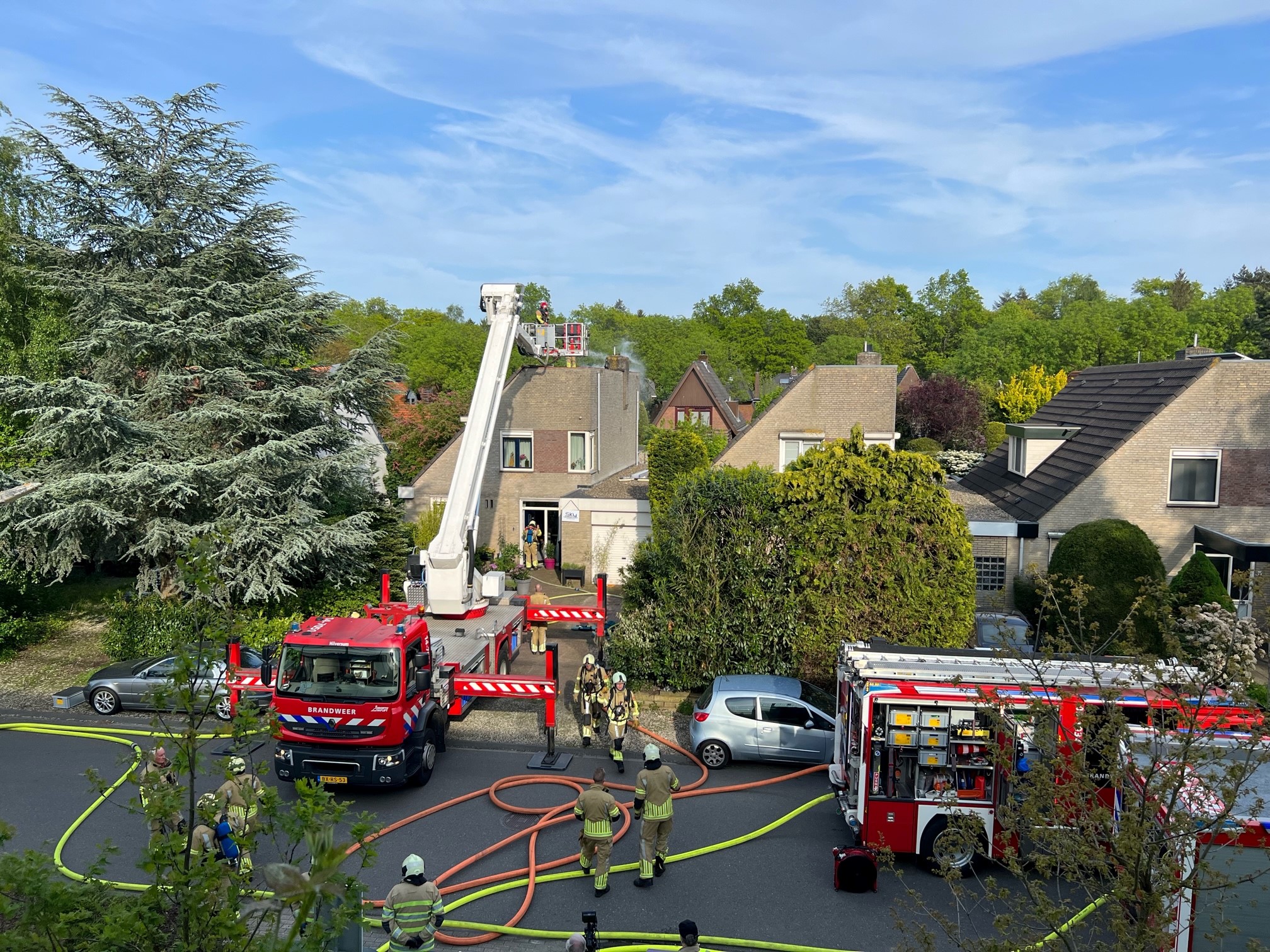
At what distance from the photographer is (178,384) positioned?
20656 millimetres

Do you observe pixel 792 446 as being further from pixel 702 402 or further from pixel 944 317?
pixel 944 317

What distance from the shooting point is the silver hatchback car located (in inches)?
555

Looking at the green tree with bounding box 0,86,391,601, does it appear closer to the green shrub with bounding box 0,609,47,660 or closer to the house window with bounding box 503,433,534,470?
the green shrub with bounding box 0,609,47,660

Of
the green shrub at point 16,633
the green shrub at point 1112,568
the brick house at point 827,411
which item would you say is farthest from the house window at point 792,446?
the green shrub at point 16,633

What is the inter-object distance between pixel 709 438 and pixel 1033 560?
23591 millimetres

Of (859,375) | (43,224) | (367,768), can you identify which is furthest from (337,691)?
(859,375)

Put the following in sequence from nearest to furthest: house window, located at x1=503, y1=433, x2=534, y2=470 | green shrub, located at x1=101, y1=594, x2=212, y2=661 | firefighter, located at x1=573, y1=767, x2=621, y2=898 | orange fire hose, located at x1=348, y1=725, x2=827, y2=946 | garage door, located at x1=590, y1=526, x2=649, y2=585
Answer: orange fire hose, located at x1=348, y1=725, x2=827, y2=946 → firefighter, located at x1=573, y1=767, x2=621, y2=898 → green shrub, located at x1=101, y1=594, x2=212, y2=661 → garage door, located at x1=590, y1=526, x2=649, y2=585 → house window, located at x1=503, y1=433, x2=534, y2=470

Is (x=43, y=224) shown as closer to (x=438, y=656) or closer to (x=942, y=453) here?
(x=438, y=656)

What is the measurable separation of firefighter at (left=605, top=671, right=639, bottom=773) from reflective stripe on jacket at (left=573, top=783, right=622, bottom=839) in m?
3.75

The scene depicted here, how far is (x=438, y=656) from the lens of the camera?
50.7 feet

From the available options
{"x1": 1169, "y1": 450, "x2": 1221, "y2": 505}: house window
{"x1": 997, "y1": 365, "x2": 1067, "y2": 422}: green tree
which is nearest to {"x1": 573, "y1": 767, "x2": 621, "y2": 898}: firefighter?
A: {"x1": 1169, "y1": 450, "x2": 1221, "y2": 505}: house window

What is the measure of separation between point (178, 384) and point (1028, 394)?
4903 cm

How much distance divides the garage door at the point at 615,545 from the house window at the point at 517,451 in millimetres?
4293

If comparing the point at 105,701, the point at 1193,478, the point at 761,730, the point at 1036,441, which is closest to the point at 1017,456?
the point at 1036,441
